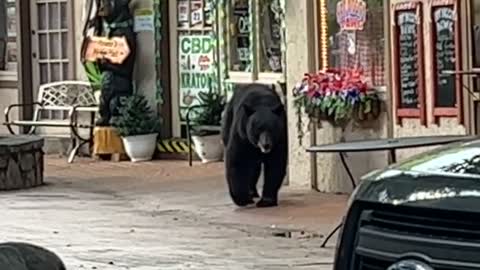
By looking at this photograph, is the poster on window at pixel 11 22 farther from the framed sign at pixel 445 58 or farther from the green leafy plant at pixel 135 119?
the framed sign at pixel 445 58

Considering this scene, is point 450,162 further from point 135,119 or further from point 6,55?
point 6,55

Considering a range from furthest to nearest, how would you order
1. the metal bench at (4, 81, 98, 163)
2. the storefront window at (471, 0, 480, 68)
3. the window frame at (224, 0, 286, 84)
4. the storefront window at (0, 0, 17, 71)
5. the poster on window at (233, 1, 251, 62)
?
the storefront window at (0, 0, 17, 71), the metal bench at (4, 81, 98, 163), the poster on window at (233, 1, 251, 62), the window frame at (224, 0, 286, 84), the storefront window at (471, 0, 480, 68)

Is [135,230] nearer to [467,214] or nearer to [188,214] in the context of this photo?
[188,214]

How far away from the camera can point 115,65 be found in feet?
56.7

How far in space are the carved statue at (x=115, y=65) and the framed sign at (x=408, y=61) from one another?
220 inches

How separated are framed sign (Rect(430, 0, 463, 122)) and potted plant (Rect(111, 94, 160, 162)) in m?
5.67

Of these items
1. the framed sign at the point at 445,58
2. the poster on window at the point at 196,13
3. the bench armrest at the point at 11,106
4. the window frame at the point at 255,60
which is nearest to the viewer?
the framed sign at the point at 445,58

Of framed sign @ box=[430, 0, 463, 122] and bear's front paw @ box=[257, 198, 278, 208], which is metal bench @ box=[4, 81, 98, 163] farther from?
framed sign @ box=[430, 0, 463, 122]

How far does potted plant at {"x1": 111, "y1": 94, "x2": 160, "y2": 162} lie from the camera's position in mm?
16859

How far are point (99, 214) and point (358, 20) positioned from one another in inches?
119

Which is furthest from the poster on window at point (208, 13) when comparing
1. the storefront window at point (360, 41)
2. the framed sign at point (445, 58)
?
the framed sign at point (445, 58)

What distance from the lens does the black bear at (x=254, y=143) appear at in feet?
39.0

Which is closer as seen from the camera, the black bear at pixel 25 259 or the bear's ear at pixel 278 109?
the black bear at pixel 25 259

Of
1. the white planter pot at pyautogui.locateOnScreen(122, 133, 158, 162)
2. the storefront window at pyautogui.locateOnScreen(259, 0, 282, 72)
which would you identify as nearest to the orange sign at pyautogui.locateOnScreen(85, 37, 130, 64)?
the white planter pot at pyautogui.locateOnScreen(122, 133, 158, 162)
